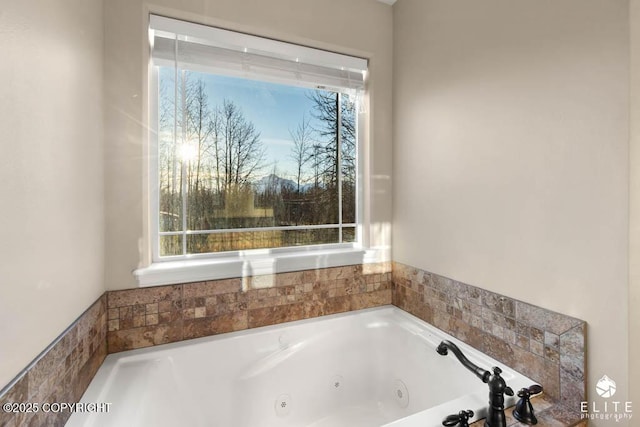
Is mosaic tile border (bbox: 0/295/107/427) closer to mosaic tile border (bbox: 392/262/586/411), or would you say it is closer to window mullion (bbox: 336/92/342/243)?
window mullion (bbox: 336/92/342/243)

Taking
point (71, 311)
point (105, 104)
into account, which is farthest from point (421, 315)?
point (105, 104)

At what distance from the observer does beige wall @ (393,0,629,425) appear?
1055mm

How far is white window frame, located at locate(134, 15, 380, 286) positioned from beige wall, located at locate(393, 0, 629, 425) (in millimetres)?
367

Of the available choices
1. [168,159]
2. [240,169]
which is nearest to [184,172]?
[168,159]

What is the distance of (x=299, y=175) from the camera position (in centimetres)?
205

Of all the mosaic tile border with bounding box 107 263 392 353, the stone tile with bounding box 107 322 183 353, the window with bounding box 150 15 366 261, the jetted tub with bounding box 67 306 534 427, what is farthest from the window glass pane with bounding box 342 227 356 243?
the stone tile with bounding box 107 322 183 353

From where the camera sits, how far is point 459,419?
1030mm

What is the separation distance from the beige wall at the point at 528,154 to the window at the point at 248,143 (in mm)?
517

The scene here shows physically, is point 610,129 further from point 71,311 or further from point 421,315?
point 71,311

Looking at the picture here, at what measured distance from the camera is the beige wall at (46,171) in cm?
79

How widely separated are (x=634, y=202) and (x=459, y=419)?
939 mm

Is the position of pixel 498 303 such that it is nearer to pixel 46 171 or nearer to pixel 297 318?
pixel 297 318

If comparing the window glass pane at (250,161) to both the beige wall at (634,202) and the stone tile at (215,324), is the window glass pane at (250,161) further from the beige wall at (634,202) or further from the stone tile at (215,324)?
the beige wall at (634,202)

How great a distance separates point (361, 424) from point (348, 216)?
128 centimetres
